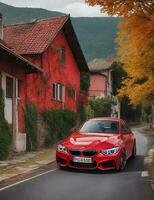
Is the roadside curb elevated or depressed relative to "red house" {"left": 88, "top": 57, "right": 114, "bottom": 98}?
depressed

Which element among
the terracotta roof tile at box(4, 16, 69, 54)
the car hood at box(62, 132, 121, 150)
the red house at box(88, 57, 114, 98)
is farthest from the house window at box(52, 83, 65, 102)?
the red house at box(88, 57, 114, 98)

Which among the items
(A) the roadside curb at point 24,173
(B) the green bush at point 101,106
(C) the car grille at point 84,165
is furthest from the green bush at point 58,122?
(B) the green bush at point 101,106

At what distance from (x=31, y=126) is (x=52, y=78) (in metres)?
6.60

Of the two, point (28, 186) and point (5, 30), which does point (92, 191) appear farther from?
point (5, 30)

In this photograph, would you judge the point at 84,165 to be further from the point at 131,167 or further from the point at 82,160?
the point at 131,167

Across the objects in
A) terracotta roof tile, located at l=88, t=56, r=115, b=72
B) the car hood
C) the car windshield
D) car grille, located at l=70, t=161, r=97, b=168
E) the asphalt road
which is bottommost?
the asphalt road

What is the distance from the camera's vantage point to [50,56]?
29656 millimetres

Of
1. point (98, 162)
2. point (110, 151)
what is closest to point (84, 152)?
point (98, 162)

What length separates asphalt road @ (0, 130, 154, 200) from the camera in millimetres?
9848

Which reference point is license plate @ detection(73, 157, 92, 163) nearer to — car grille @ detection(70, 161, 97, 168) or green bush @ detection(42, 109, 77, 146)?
car grille @ detection(70, 161, 97, 168)

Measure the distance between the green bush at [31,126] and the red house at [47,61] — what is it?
40 centimetres

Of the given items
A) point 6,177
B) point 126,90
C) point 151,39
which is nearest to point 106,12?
point 151,39

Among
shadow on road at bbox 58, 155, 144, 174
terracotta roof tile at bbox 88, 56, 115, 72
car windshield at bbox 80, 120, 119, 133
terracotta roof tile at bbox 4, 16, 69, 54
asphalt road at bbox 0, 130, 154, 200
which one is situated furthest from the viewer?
terracotta roof tile at bbox 88, 56, 115, 72

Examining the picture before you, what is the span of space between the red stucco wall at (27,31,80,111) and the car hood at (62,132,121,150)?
1076 centimetres
